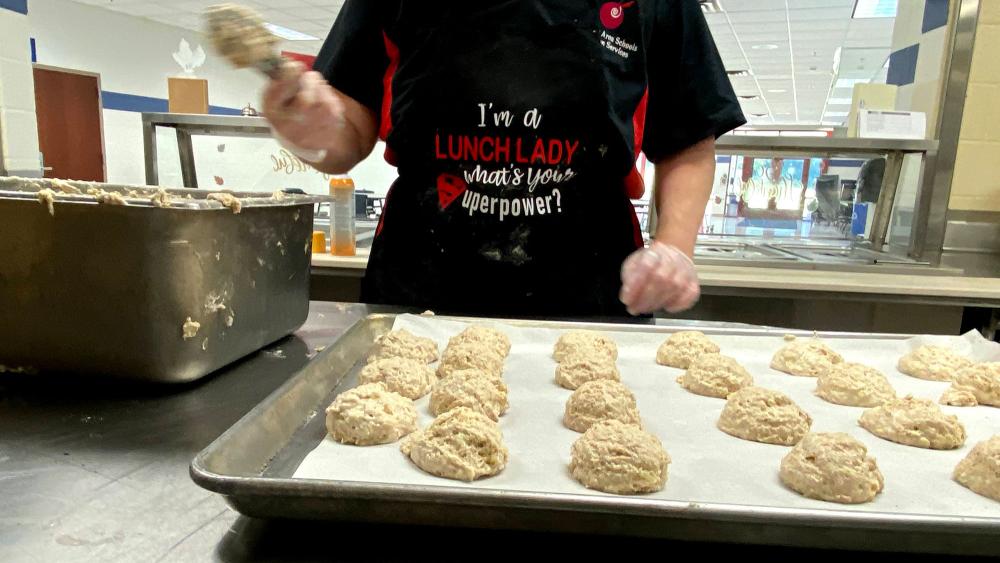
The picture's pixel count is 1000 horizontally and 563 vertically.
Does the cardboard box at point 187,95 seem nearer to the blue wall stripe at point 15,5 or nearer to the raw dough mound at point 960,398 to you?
the blue wall stripe at point 15,5

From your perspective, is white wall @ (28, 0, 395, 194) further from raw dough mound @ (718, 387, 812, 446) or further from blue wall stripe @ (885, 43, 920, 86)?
raw dough mound @ (718, 387, 812, 446)

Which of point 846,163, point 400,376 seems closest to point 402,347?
point 400,376

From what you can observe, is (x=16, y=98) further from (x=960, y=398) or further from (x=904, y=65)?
(x=904, y=65)

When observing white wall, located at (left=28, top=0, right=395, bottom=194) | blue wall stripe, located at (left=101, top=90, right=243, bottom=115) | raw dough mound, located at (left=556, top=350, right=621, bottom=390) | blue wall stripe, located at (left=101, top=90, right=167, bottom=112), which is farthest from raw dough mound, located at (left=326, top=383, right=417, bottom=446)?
blue wall stripe, located at (left=101, top=90, right=167, bottom=112)

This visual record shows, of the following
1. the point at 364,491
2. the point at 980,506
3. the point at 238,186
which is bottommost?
the point at 980,506

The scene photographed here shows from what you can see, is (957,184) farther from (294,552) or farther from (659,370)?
(294,552)

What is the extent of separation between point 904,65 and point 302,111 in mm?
3486

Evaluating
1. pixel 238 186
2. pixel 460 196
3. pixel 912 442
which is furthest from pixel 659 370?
pixel 238 186

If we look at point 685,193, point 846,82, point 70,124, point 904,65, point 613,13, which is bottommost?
point 685,193

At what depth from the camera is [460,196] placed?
5.11 ft

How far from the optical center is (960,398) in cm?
127

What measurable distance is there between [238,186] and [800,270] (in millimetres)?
2516

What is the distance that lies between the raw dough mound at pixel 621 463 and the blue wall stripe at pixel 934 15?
3.11m

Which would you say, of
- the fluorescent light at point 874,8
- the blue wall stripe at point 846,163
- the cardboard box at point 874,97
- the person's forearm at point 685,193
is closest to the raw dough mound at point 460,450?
the person's forearm at point 685,193
